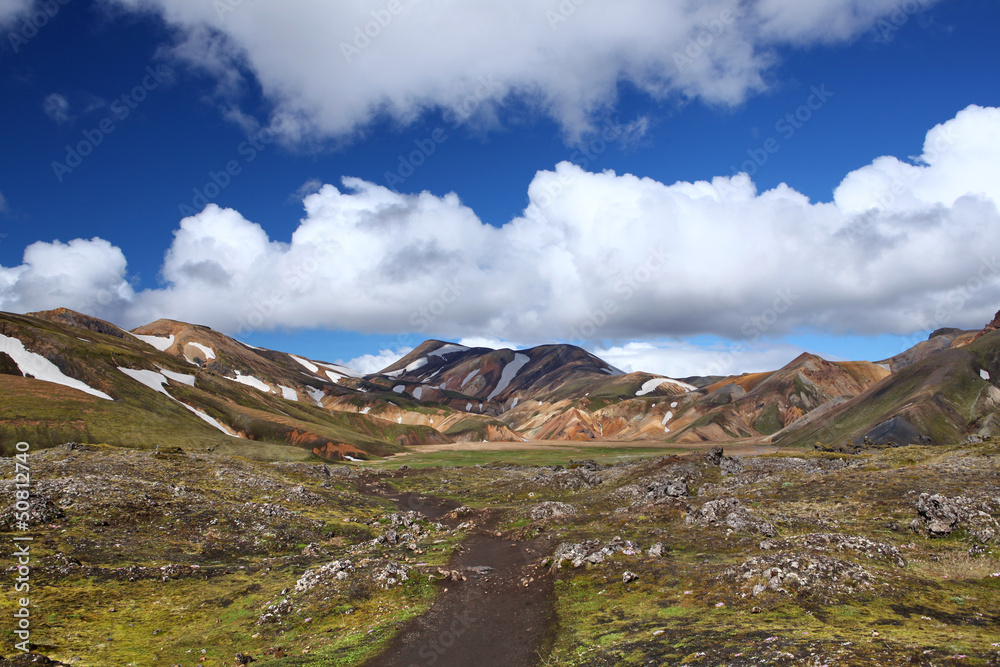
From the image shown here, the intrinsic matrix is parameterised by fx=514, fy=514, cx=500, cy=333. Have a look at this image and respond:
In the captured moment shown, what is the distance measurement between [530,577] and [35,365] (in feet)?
508

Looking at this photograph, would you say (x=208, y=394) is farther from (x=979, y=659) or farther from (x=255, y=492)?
(x=979, y=659)

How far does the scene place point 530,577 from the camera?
31453 millimetres

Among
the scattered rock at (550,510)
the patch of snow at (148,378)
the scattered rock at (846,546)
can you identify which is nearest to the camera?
the scattered rock at (846,546)

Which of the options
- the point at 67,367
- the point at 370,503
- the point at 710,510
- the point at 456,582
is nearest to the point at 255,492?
the point at 370,503

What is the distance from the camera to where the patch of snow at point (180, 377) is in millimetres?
162000

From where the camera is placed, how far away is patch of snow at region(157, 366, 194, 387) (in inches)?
6378

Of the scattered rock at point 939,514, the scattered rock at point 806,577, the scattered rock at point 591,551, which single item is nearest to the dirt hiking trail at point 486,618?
the scattered rock at point 591,551

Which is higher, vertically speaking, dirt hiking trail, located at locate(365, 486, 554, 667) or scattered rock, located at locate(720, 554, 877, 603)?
scattered rock, located at locate(720, 554, 877, 603)

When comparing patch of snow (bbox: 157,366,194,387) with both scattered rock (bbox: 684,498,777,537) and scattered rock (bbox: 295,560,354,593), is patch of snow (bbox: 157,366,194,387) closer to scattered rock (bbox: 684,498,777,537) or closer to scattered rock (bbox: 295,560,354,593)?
scattered rock (bbox: 295,560,354,593)

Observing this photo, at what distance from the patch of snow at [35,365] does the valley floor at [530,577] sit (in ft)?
331

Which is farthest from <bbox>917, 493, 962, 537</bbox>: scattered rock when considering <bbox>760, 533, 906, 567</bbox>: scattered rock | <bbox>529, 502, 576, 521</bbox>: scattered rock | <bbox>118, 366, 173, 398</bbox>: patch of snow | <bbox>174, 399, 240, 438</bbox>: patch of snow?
<bbox>118, 366, 173, 398</bbox>: patch of snow

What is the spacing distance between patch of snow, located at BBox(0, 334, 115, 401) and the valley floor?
101 m

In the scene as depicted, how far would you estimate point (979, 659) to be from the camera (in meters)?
13.7

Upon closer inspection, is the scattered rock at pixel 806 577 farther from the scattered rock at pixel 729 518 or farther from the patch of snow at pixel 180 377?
the patch of snow at pixel 180 377
